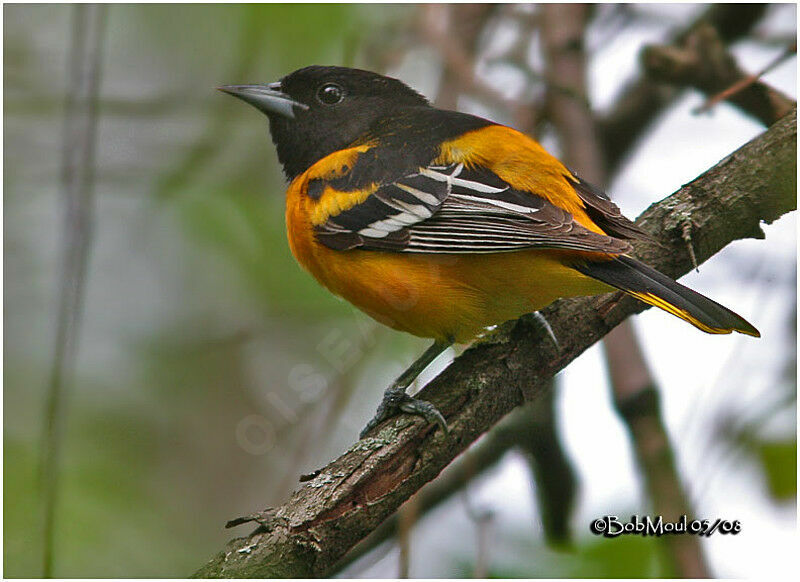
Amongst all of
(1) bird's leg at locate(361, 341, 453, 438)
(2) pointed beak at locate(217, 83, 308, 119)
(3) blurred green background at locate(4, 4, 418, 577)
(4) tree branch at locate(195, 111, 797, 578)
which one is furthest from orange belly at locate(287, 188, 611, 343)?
(2) pointed beak at locate(217, 83, 308, 119)

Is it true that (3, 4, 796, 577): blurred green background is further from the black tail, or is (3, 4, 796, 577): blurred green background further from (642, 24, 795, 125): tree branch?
the black tail

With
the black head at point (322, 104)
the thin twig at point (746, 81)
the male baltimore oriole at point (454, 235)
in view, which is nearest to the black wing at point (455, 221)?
the male baltimore oriole at point (454, 235)

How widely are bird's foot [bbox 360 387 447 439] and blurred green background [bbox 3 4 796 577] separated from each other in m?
0.26

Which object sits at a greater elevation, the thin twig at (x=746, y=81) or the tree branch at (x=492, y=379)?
the thin twig at (x=746, y=81)

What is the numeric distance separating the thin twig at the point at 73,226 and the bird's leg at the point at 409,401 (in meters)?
1.17

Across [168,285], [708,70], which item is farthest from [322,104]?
[168,285]

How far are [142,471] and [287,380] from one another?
1045mm

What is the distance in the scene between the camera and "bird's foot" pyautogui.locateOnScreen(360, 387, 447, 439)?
312cm

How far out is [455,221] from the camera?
3.14m

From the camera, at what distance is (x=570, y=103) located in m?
4.06

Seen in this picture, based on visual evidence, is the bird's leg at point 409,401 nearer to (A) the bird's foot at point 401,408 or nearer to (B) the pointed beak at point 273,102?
(A) the bird's foot at point 401,408

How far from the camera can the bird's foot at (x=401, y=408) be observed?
10.2 feet

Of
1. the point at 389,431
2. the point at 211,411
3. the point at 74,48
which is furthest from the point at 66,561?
the point at 74,48

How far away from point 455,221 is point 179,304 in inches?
126
